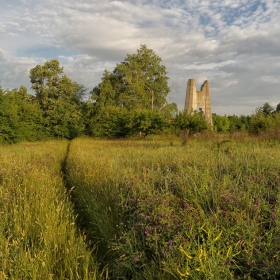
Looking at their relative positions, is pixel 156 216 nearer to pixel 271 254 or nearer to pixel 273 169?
pixel 271 254

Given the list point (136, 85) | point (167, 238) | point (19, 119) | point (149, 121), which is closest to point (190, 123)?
point (149, 121)

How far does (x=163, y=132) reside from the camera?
33812 mm

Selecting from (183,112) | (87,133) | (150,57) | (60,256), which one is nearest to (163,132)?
(183,112)

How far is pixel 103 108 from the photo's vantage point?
140ft

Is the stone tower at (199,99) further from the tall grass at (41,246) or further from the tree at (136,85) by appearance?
the tall grass at (41,246)

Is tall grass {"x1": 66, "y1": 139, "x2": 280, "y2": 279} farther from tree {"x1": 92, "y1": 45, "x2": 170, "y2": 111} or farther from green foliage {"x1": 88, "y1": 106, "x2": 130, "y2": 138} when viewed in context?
tree {"x1": 92, "y1": 45, "x2": 170, "y2": 111}

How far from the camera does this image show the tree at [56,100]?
1594 inches

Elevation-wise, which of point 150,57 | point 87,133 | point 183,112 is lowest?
point 87,133

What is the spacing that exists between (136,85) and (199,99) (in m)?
10.3

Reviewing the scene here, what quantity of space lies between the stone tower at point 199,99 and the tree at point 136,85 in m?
8.46

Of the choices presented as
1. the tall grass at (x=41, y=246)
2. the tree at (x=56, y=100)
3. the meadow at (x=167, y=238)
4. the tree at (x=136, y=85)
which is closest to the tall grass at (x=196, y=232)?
the meadow at (x=167, y=238)

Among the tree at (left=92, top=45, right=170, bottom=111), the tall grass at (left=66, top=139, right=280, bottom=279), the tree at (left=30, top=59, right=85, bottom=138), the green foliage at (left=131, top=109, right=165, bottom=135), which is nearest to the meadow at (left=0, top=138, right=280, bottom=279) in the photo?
the tall grass at (left=66, top=139, right=280, bottom=279)

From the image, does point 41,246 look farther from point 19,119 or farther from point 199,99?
point 199,99

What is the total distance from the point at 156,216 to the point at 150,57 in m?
46.9
